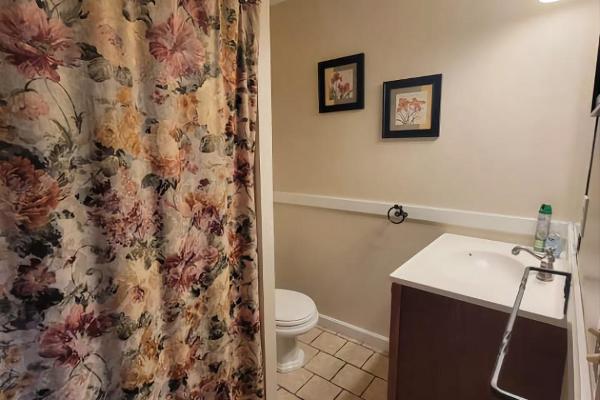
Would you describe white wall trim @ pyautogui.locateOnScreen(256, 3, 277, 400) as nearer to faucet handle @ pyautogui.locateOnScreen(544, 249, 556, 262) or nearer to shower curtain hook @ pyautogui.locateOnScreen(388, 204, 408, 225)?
shower curtain hook @ pyautogui.locateOnScreen(388, 204, 408, 225)

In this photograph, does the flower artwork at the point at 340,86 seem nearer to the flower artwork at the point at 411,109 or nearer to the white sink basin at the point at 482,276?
the flower artwork at the point at 411,109

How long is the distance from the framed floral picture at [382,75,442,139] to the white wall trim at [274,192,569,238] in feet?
1.38

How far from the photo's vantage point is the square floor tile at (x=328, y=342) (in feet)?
7.10

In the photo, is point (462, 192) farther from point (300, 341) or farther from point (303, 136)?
point (300, 341)

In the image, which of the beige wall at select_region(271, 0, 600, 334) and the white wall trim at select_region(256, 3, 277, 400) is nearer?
the white wall trim at select_region(256, 3, 277, 400)

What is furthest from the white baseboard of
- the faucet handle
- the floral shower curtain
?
the floral shower curtain

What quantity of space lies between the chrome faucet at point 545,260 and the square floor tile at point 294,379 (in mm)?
1320

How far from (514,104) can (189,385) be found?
1.81m

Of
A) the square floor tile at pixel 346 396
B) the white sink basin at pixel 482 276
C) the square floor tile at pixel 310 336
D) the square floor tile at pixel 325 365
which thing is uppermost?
the white sink basin at pixel 482 276

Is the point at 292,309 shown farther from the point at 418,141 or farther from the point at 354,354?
the point at 418,141

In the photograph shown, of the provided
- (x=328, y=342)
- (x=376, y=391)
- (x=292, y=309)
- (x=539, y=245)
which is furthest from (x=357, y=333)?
(x=539, y=245)

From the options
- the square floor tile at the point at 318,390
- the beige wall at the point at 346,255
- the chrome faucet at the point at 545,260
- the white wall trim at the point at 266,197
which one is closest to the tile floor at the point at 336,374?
the square floor tile at the point at 318,390

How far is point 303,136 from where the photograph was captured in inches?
90.3

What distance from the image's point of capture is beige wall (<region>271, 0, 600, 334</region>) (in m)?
1.45
